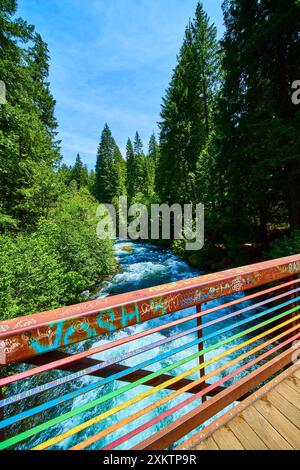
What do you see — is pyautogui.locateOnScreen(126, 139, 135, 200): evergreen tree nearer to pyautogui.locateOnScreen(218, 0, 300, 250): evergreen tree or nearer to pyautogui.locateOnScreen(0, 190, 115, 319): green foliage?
pyautogui.locateOnScreen(0, 190, 115, 319): green foliage

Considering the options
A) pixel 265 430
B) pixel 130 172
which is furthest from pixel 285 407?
pixel 130 172

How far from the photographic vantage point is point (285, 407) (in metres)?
1.71

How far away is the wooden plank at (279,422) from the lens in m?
1.46

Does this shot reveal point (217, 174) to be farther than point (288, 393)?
Yes

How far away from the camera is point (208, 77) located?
16.8 meters

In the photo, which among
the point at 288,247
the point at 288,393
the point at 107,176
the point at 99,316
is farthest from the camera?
the point at 107,176

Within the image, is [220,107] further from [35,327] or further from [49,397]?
[49,397]

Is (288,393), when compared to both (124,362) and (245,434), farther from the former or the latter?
(124,362)

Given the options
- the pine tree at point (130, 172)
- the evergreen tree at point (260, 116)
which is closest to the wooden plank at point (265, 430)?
the evergreen tree at point (260, 116)

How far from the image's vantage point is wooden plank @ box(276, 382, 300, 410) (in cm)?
178

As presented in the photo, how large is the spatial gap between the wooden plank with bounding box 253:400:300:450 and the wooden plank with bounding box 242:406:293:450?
1.4 inches

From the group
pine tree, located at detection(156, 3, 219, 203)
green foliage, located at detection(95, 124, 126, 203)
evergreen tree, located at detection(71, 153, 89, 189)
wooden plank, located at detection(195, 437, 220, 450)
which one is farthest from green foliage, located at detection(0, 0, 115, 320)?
evergreen tree, located at detection(71, 153, 89, 189)

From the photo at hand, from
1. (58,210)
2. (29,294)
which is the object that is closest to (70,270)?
(29,294)

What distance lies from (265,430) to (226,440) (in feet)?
1.08
